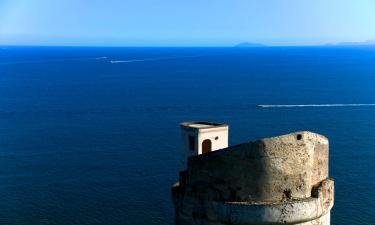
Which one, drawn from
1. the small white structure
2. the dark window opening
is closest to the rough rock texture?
the small white structure

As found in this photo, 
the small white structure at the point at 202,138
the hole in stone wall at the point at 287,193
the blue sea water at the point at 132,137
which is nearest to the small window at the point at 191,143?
the small white structure at the point at 202,138

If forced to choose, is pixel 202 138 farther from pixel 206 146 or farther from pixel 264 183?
pixel 264 183

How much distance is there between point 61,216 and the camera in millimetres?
46688

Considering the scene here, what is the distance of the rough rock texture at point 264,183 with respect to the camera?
15336mm

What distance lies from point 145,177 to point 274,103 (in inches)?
2469

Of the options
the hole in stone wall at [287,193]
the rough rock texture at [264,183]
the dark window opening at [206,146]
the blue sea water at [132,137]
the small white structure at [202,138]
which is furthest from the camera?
the blue sea water at [132,137]

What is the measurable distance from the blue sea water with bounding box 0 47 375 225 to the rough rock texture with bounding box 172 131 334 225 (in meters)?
30.1

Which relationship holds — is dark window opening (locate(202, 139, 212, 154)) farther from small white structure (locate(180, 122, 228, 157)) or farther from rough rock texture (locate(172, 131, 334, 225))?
rough rock texture (locate(172, 131, 334, 225))

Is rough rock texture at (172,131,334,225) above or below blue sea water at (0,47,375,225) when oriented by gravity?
above

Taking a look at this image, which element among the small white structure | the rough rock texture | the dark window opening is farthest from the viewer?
the dark window opening

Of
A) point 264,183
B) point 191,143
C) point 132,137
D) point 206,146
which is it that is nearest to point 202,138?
point 206,146

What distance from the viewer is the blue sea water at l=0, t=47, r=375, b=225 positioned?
1937 inches

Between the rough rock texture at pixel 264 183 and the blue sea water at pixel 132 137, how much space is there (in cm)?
3012

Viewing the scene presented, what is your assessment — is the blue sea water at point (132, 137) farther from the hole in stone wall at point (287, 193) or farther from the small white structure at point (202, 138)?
the hole in stone wall at point (287, 193)
